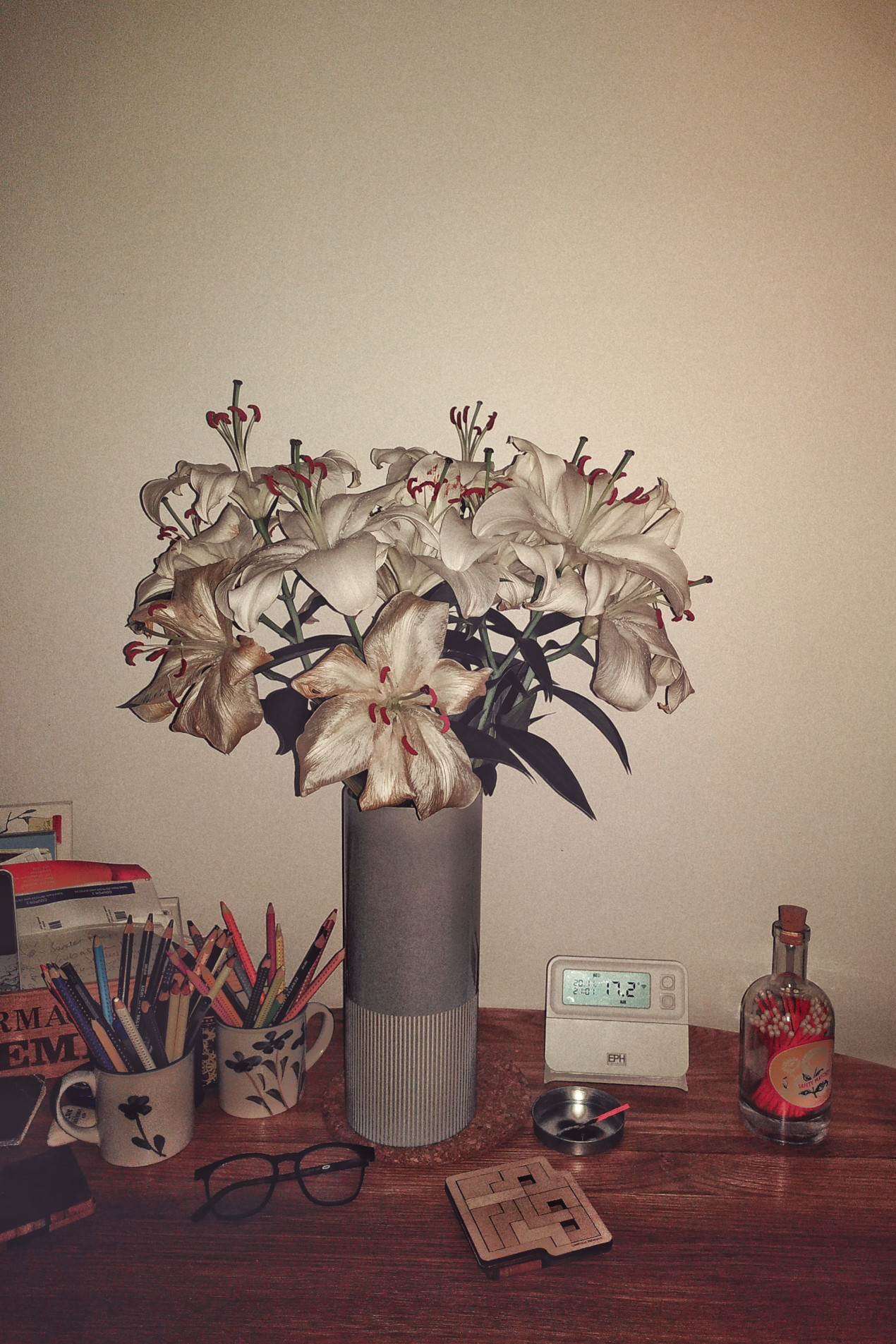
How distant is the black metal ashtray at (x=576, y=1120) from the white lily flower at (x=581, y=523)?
1.72 ft

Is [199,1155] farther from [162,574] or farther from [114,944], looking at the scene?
[162,574]

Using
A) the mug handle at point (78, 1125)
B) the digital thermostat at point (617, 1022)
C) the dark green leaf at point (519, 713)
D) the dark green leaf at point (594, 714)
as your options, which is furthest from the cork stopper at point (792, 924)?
the mug handle at point (78, 1125)

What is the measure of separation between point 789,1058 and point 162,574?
0.78m

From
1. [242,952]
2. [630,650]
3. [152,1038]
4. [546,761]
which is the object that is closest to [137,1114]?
[152,1038]

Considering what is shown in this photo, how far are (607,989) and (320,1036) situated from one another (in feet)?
1.09

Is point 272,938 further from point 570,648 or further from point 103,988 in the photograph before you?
point 570,648

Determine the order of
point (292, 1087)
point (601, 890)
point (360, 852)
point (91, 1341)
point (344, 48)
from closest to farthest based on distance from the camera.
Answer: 1. point (91, 1341)
2. point (360, 852)
3. point (292, 1087)
4. point (344, 48)
5. point (601, 890)

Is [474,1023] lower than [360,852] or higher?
lower

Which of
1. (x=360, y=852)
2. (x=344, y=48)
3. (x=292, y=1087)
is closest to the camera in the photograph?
(x=360, y=852)

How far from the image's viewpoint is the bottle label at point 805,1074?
0.86 m

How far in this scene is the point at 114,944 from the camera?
38.1 inches

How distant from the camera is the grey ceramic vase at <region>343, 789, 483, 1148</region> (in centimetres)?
79

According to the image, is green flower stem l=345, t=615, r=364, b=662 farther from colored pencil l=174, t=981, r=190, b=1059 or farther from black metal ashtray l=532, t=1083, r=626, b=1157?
black metal ashtray l=532, t=1083, r=626, b=1157

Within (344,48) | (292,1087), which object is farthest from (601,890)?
(344,48)
